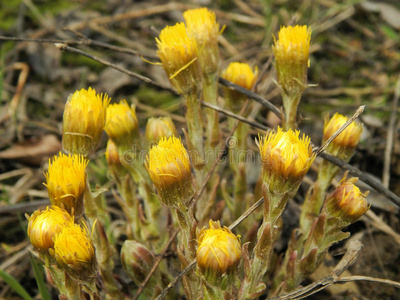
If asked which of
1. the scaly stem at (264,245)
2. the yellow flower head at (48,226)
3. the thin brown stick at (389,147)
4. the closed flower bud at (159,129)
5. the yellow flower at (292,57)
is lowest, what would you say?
the thin brown stick at (389,147)

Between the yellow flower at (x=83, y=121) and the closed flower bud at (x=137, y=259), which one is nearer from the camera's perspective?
the yellow flower at (x=83, y=121)

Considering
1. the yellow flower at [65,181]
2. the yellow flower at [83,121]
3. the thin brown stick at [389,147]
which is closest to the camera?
the yellow flower at [65,181]

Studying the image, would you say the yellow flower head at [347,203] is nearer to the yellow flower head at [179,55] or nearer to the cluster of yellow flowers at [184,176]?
the cluster of yellow flowers at [184,176]

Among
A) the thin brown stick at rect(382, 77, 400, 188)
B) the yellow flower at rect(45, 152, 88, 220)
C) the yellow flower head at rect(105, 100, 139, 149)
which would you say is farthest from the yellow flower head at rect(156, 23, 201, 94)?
the thin brown stick at rect(382, 77, 400, 188)

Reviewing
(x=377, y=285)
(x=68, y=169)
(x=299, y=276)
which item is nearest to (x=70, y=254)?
(x=68, y=169)

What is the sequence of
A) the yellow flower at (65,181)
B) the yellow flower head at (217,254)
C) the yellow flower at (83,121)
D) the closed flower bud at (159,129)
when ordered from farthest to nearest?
1. the closed flower bud at (159,129)
2. the yellow flower at (83,121)
3. the yellow flower at (65,181)
4. the yellow flower head at (217,254)

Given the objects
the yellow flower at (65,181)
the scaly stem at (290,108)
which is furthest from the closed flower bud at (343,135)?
the yellow flower at (65,181)

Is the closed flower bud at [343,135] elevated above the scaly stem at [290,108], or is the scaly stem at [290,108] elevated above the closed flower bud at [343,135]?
the scaly stem at [290,108]

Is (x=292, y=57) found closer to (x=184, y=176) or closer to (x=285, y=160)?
(x=285, y=160)

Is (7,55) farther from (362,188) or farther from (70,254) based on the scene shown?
(362,188)
